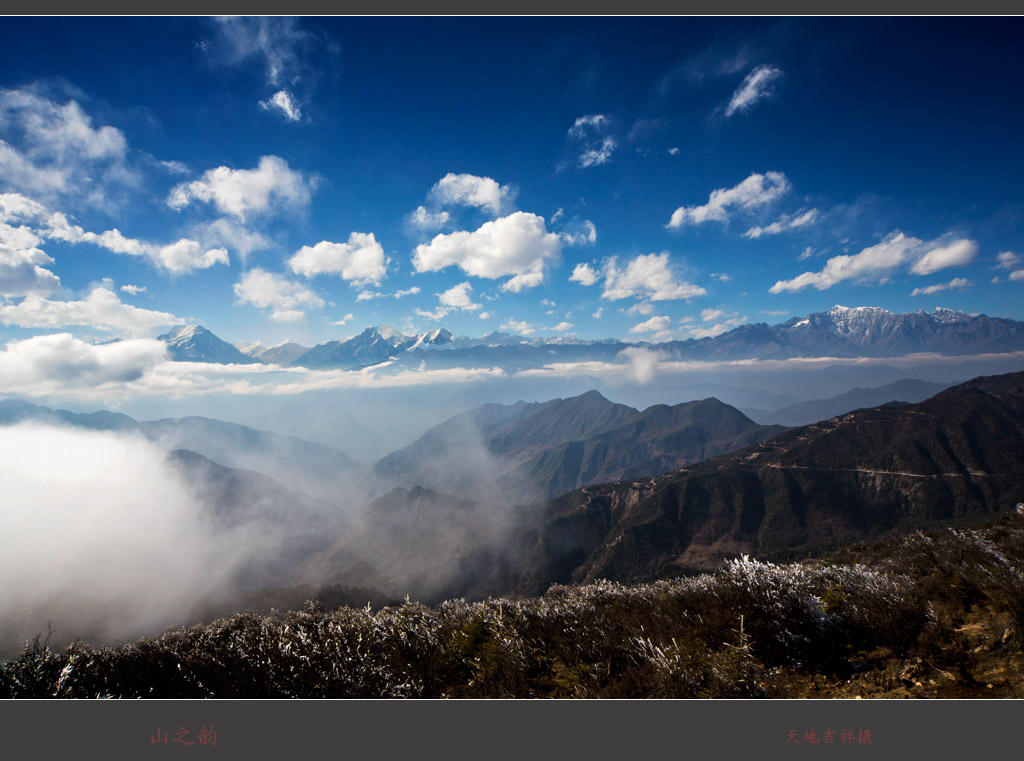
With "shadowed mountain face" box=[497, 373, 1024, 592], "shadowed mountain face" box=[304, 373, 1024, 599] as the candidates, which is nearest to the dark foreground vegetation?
"shadowed mountain face" box=[304, 373, 1024, 599]

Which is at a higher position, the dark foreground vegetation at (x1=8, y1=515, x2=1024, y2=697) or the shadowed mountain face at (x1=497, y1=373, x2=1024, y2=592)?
the dark foreground vegetation at (x1=8, y1=515, x2=1024, y2=697)

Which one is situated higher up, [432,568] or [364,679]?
[364,679]

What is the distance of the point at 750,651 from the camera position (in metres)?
8.08

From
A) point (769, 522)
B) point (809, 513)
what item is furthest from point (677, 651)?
point (809, 513)

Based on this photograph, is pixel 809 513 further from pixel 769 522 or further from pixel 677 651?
pixel 677 651

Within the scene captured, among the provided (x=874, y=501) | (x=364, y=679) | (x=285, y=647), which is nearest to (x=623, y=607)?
(x=364, y=679)

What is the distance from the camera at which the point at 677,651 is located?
773 centimetres

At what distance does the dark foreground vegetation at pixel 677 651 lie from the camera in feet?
23.0

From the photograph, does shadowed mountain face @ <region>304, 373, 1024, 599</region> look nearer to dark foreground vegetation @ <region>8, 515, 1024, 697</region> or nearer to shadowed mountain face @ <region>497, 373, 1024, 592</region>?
shadowed mountain face @ <region>497, 373, 1024, 592</region>

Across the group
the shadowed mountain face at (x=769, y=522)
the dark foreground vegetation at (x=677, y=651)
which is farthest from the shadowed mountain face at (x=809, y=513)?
the dark foreground vegetation at (x=677, y=651)

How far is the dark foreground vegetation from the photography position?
23.0 feet

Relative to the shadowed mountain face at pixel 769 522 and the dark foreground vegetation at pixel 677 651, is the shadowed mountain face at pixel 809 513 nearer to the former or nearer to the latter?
the shadowed mountain face at pixel 769 522

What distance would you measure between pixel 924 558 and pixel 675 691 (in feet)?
39.3

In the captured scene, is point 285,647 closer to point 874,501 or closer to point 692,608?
point 692,608
